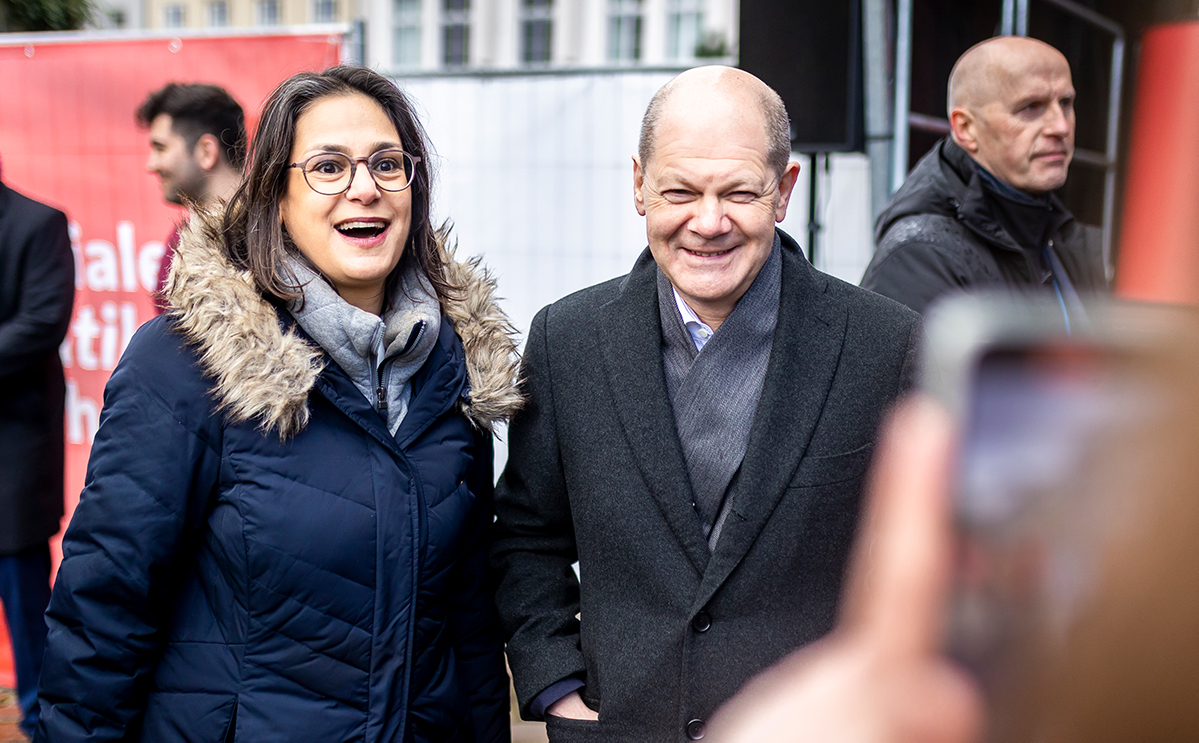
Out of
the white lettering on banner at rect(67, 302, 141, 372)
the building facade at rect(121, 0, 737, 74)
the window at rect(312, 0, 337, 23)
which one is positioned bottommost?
the white lettering on banner at rect(67, 302, 141, 372)

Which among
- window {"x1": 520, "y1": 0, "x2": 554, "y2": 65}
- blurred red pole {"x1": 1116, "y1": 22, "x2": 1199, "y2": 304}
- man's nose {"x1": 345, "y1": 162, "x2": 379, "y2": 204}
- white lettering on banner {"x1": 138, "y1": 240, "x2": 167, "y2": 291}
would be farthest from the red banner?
window {"x1": 520, "y1": 0, "x2": 554, "y2": 65}

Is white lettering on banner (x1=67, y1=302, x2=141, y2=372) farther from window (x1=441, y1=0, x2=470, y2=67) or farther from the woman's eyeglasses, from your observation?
window (x1=441, y1=0, x2=470, y2=67)

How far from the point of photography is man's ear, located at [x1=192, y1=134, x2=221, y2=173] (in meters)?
3.58

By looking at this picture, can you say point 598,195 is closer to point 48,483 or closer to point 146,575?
point 48,483

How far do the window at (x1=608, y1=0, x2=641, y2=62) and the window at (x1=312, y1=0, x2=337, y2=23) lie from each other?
851cm

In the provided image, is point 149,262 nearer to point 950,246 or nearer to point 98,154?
point 98,154

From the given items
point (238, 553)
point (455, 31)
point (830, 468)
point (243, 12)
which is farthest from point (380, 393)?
point (243, 12)

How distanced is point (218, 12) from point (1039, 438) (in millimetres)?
36284

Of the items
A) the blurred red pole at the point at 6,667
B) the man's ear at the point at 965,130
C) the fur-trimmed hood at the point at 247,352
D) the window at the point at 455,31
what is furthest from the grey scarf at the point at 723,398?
the window at the point at 455,31

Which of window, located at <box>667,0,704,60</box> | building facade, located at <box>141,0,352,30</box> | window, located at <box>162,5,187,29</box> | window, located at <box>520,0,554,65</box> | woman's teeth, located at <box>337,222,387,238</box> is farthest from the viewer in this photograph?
window, located at <box>162,5,187,29</box>

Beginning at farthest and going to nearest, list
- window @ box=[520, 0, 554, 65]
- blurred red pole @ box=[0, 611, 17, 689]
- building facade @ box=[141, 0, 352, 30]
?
building facade @ box=[141, 0, 352, 30] < window @ box=[520, 0, 554, 65] < blurred red pole @ box=[0, 611, 17, 689]

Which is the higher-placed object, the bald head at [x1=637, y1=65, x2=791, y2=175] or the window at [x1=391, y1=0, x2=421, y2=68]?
the window at [x1=391, y1=0, x2=421, y2=68]

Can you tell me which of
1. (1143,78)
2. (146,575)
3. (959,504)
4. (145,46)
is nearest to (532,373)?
(146,575)

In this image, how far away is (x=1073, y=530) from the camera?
36 cm
